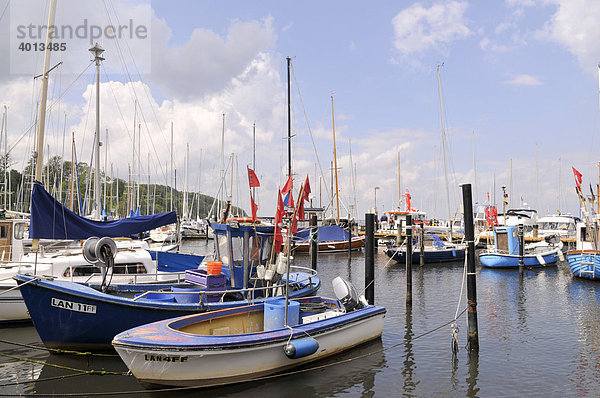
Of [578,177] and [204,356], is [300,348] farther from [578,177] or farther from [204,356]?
[578,177]

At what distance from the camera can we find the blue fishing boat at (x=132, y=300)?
10.5m

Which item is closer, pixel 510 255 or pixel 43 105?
pixel 43 105

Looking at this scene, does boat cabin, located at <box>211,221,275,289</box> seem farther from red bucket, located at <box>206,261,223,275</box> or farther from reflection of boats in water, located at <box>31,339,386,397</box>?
reflection of boats in water, located at <box>31,339,386,397</box>

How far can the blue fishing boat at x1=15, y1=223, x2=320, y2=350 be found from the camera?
10.5 meters

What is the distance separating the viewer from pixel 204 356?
872 centimetres

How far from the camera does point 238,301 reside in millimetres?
12109

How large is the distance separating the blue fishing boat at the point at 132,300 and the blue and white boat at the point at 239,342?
79 cm

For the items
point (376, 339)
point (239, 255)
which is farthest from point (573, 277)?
point (239, 255)

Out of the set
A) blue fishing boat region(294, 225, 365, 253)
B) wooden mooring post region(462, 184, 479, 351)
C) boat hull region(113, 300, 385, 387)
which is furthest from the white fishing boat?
boat hull region(113, 300, 385, 387)

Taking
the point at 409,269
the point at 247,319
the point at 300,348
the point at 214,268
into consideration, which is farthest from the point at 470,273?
the point at 214,268

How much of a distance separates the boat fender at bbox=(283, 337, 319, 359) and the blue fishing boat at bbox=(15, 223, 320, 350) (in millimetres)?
1817

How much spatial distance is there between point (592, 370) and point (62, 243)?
23.9 metres

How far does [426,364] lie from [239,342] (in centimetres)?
557

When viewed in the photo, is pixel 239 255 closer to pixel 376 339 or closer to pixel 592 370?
pixel 376 339
